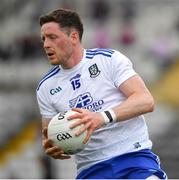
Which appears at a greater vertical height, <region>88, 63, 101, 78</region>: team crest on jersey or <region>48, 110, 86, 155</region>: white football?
<region>88, 63, 101, 78</region>: team crest on jersey

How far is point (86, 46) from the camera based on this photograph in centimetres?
1691

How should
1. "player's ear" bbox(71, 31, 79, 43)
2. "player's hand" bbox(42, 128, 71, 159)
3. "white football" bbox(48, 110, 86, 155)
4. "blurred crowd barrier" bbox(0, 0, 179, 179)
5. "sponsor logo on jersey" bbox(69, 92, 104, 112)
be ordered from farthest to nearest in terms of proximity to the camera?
"blurred crowd barrier" bbox(0, 0, 179, 179) → "player's ear" bbox(71, 31, 79, 43) → "sponsor logo on jersey" bbox(69, 92, 104, 112) → "player's hand" bbox(42, 128, 71, 159) → "white football" bbox(48, 110, 86, 155)

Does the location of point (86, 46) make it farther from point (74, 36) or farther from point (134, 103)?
point (134, 103)

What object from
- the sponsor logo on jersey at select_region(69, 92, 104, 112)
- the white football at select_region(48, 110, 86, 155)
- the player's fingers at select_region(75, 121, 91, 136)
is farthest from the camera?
the sponsor logo on jersey at select_region(69, 92, 104, 112)

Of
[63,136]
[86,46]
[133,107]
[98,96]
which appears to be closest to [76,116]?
[63,136]

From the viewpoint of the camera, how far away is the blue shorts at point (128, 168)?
6.16 meters

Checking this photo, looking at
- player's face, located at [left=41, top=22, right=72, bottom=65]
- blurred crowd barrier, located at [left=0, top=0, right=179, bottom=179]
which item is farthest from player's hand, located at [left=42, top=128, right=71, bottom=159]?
blurred crowd barrier, located at [left=0, top=0, right=179, bottom=179]

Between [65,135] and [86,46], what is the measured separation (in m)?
11.0

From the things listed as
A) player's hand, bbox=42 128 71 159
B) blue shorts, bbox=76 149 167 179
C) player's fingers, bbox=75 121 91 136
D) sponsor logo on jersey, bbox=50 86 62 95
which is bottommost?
blue shorts, bbox=76 149 167 179

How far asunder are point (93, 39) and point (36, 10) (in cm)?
162

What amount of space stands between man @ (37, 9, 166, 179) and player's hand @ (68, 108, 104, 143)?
1.22 ft

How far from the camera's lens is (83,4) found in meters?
17.7

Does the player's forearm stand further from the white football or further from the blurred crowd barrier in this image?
the blurred crowd barrier

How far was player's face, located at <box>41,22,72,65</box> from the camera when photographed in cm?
626
